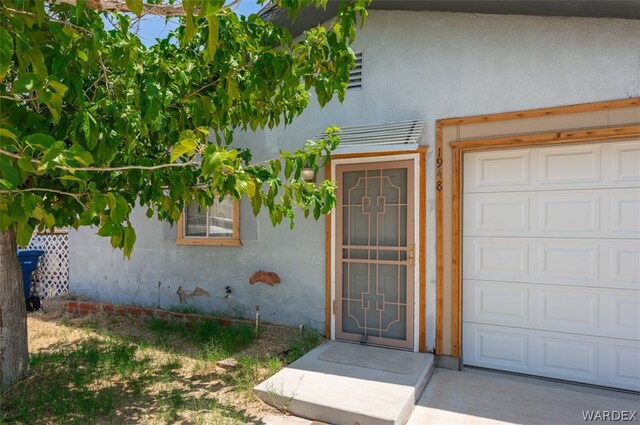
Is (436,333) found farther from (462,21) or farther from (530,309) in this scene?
(462,21)

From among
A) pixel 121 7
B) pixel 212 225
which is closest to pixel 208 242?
pixel 212 225

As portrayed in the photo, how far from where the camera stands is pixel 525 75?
4.51m

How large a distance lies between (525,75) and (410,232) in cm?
228

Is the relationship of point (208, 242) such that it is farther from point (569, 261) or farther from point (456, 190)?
Result: point (569, 261)

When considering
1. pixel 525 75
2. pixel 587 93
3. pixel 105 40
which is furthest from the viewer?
pixel 525 75

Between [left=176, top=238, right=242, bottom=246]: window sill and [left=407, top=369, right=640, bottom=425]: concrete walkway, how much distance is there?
3.58 m

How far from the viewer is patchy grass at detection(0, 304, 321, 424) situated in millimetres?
3642

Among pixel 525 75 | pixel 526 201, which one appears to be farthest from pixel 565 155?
pixel 525 75

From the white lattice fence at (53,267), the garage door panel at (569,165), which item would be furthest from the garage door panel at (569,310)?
the white lattice fence at (53,267)

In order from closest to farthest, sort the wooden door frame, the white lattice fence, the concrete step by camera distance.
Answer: the concrete step < the wooden door frame < the white lattice fence

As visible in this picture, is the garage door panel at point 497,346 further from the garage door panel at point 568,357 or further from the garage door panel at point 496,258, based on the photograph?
the garage door panel at point 496,258

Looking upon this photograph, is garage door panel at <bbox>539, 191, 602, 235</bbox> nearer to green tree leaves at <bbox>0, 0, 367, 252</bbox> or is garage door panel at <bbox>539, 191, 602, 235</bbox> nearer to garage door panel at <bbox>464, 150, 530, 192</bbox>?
garage door panel at <bbox>464, 150, 530, 192</bbox>

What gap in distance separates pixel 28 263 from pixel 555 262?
9.21 metres

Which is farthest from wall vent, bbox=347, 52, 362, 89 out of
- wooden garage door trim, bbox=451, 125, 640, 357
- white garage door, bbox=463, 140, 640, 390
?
white garage door, bbox=463, 140, 640, 390
